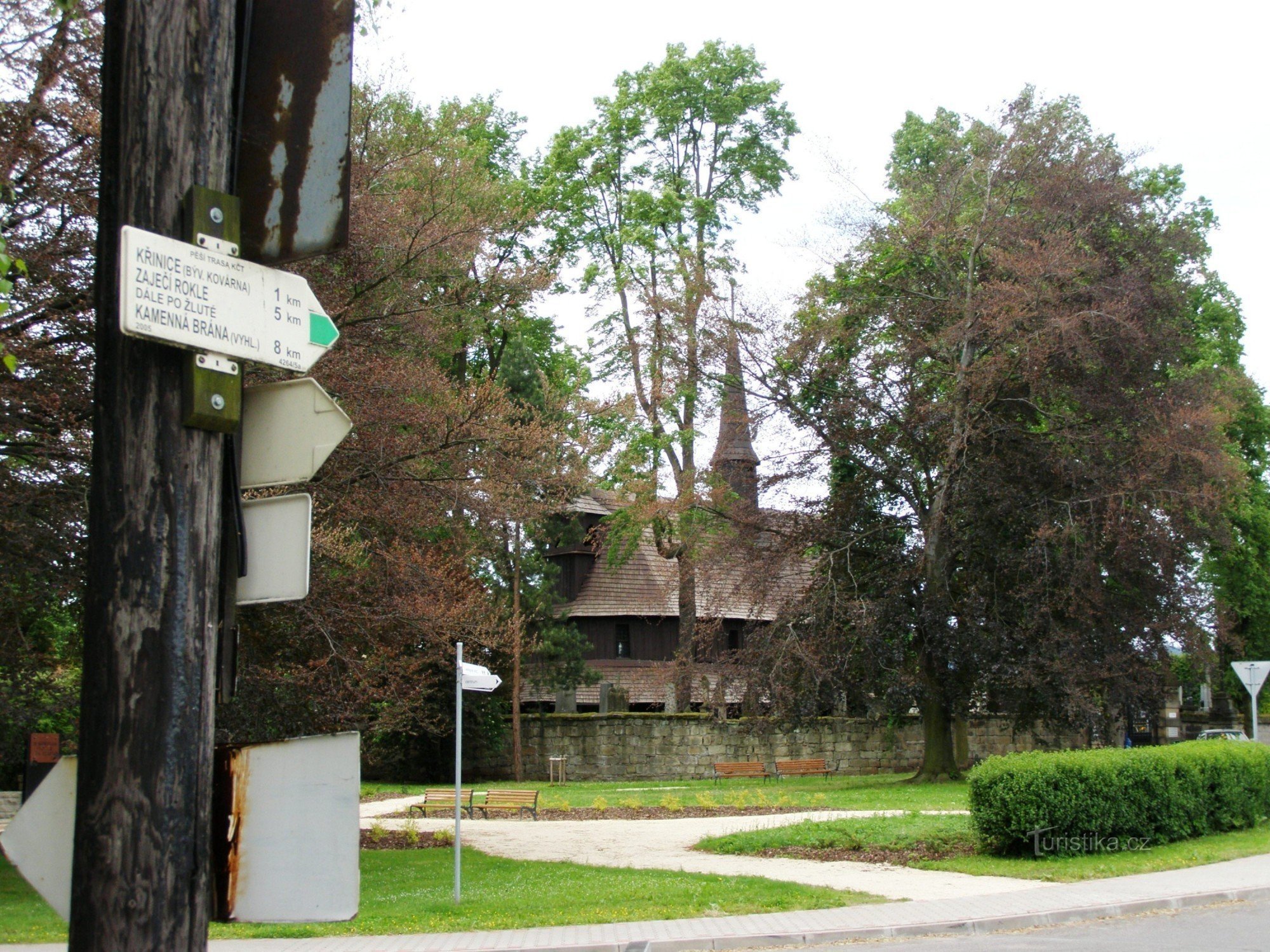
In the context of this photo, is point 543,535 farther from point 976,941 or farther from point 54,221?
point 976,941

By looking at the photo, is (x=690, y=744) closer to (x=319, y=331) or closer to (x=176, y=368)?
(x=319, y=331)

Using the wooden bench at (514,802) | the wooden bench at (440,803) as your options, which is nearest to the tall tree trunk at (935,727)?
the wooden bench at (514,802)

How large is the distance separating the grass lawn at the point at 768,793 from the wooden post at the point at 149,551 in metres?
20.1

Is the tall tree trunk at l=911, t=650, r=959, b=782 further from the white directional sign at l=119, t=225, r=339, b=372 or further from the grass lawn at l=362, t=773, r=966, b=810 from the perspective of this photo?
the white directional sign at l=119, t=225, r=339, b=372

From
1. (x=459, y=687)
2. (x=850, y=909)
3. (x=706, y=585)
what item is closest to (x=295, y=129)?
(x=459, y=687)

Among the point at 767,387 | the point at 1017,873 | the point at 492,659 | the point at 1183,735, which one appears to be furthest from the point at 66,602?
the point at 1183,735

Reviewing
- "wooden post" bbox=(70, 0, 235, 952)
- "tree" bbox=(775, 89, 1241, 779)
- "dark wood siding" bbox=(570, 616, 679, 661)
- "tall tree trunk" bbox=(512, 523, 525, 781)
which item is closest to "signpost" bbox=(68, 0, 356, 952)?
"wooden post" bbox=(70, 0, 235, 952)

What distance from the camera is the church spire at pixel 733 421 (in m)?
31.5

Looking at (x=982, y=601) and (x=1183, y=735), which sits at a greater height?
(x=982, y=601)

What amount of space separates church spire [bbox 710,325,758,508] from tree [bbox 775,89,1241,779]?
4.63ft

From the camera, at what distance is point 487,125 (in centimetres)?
4228

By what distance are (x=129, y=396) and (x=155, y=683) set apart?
0.78 m

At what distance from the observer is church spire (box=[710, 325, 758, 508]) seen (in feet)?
103

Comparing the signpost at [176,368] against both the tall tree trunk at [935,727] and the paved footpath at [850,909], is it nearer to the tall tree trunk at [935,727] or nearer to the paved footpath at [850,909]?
the paved footpath at [850,909]
